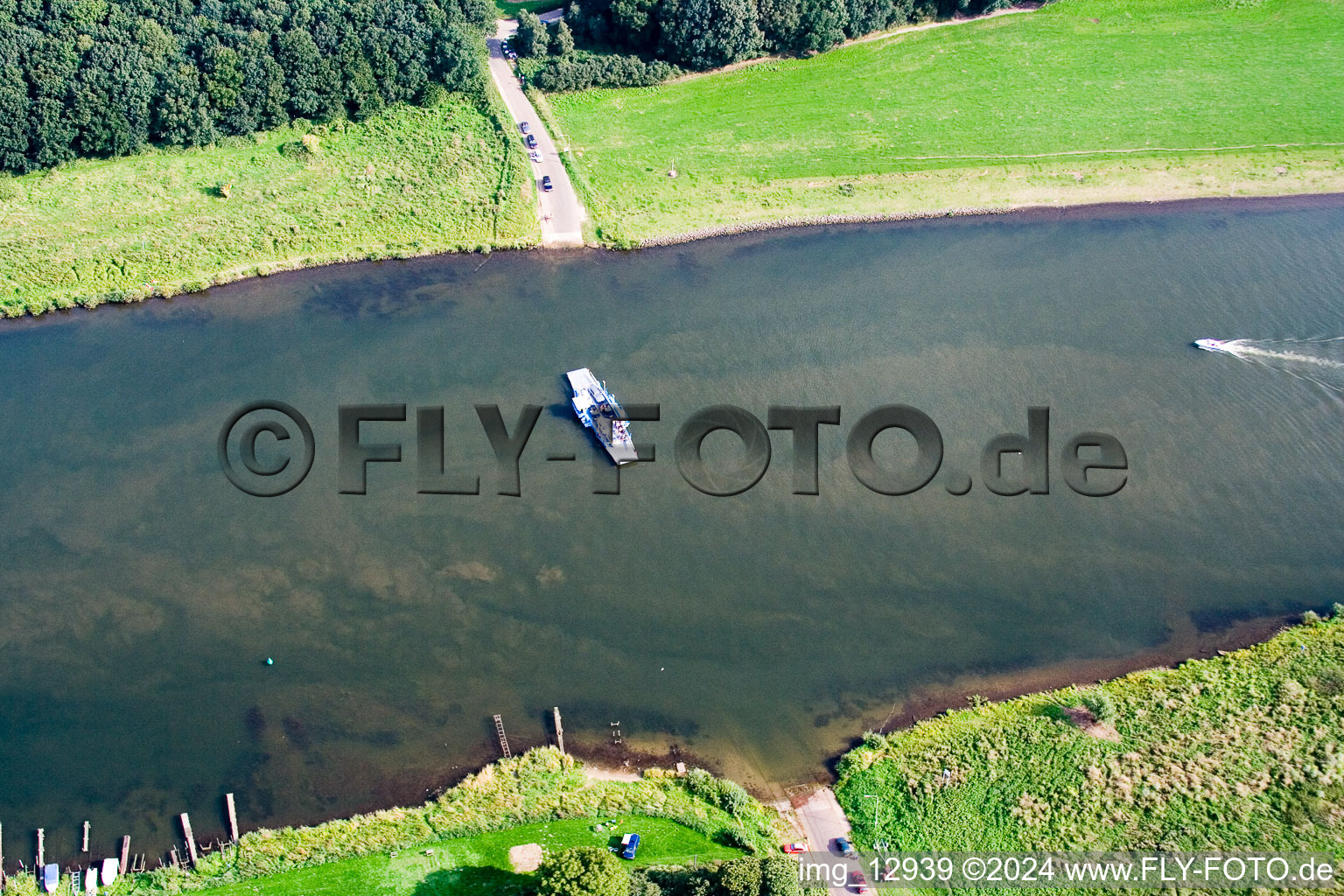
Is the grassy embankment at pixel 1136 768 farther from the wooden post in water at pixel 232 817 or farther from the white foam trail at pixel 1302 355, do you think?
the wooden post in water at pixel 232 817

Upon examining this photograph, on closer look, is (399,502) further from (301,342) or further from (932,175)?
(932,175)

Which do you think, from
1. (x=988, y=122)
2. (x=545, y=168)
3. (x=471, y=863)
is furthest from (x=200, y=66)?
(x=988, y=122)

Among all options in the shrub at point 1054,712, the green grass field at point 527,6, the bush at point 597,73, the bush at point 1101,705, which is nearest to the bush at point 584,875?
the shrub at point 1054,712

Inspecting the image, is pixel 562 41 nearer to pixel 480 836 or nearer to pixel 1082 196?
pixel 1082 196

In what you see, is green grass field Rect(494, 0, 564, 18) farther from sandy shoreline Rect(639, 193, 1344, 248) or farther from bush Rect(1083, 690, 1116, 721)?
bush Rect(1083, 690, 1116, 721)

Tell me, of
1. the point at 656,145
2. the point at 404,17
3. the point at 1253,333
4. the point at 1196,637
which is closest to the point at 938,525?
the point at 1196,637
